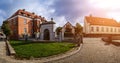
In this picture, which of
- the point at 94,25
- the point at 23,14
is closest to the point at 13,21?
the point at 23,14

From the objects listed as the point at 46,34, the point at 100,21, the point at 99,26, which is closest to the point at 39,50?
the point at 46,34

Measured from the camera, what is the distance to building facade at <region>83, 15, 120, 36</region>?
52438 millimetres

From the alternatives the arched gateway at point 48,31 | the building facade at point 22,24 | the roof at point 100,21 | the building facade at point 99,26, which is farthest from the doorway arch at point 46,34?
the roof at point 100,21

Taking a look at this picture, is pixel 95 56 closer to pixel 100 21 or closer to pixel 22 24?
pixel 22 24

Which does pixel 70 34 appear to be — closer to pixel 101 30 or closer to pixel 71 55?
pixel 71 55

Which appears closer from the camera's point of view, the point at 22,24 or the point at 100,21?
the point at 22,24

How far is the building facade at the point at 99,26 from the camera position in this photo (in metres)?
52.4

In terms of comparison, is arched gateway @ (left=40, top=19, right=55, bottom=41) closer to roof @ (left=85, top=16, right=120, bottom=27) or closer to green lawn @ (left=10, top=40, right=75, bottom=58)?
green lawn @ (left=10, top=40, right=75, bottom=58)

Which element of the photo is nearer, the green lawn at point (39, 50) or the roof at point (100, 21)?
the green lawn at point (39, 50)

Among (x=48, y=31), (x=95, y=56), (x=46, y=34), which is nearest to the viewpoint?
(x=95, y=56)

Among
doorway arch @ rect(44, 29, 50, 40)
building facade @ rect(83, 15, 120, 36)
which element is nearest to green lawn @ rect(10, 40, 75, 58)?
doorway arch @ rect(44, 29, 50, 40)

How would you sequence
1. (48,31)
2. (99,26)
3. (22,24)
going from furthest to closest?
(99,26) → (22,24) → (48,31)

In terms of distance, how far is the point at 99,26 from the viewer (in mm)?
53812

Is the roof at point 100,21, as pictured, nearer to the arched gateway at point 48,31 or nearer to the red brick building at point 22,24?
the red brick building at point 22,24
